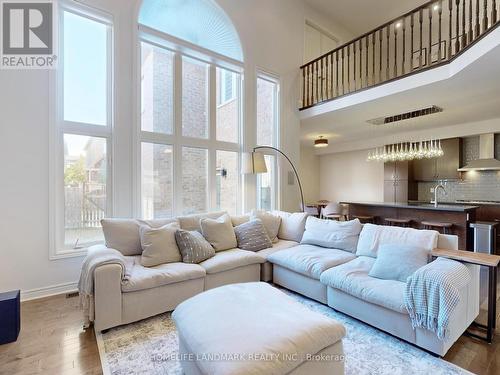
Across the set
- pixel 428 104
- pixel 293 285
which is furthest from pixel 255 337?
pixel 428 104

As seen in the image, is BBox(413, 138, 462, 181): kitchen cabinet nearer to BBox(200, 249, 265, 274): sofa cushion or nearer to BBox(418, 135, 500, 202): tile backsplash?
BBox(418, 135, 500, 202): tile backsplash

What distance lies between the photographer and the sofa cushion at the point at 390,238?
2.55m

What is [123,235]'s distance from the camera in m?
3.02

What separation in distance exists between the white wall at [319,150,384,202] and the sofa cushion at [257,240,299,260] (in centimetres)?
518

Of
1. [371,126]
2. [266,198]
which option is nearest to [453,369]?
[266,198]

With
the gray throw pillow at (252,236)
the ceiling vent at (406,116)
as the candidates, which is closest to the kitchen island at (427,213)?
the ceiling vent at (406,116)

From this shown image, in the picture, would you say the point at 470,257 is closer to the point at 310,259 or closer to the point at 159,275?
the point at 310,259

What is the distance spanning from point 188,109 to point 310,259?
314 centimetres

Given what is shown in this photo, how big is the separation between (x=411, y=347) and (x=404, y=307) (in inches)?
14.5

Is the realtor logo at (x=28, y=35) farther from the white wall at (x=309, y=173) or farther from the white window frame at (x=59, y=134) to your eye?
the white wall at (x=309, y=173)

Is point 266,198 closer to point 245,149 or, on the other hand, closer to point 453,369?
point 245,149

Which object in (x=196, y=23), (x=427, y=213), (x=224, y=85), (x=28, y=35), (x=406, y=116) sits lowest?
(x=427, y=213)

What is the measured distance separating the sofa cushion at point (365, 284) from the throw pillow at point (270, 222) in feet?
4.64

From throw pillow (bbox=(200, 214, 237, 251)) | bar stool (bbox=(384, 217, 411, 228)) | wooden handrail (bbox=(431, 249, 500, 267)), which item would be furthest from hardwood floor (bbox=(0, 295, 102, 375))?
bar stool (bbox=(384, 217, 411, 228))
